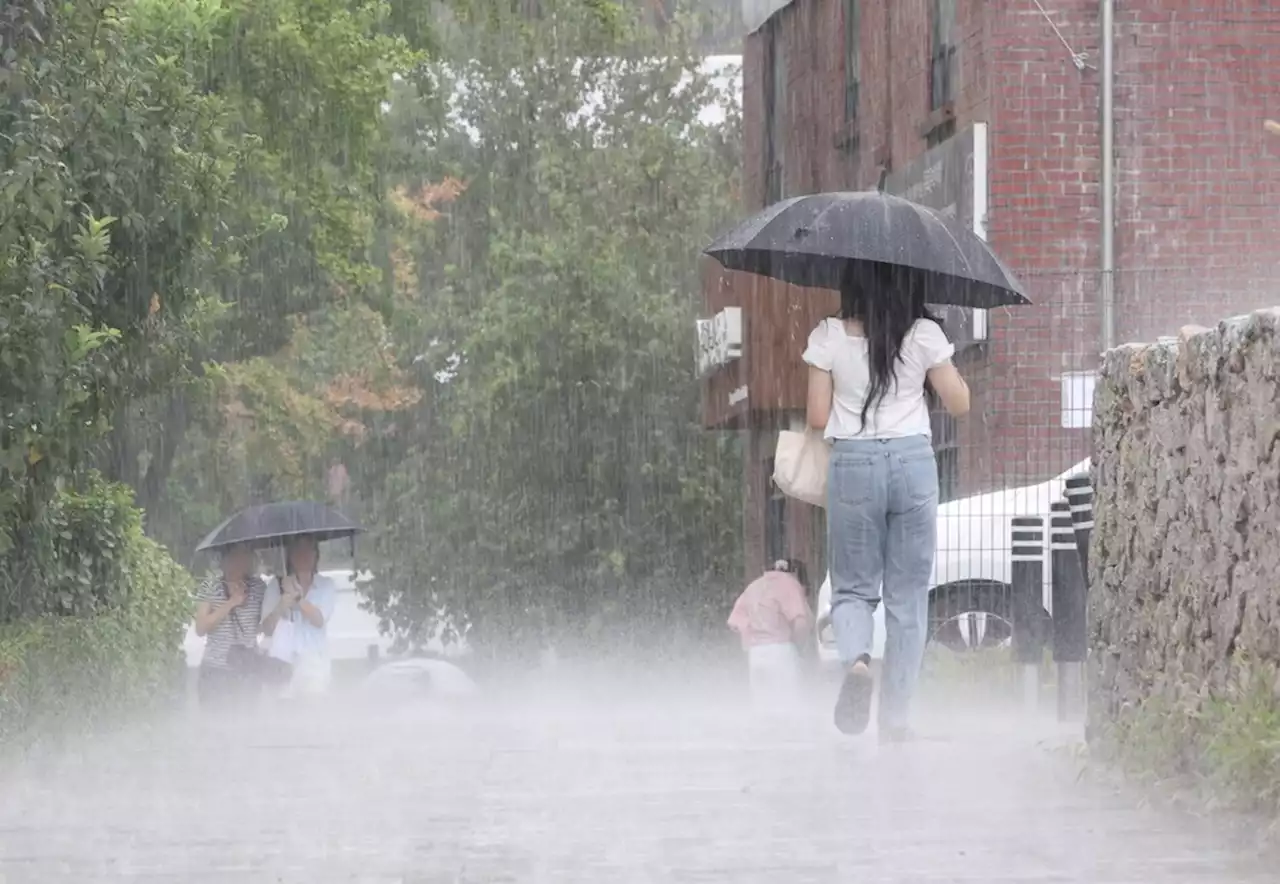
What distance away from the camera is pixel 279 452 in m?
35.4

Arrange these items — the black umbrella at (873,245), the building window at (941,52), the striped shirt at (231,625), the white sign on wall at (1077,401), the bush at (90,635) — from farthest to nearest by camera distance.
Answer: the building window at (941,52) → the striped shirt at (231,625) → the white sign on wall at (1077,401) → the bush at (90,635) → the black umbrella at (873,245)

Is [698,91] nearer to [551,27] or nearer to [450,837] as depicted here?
[551,27]

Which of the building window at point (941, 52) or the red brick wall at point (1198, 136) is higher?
the building window at point (941, 52)

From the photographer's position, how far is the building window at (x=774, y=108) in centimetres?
3064

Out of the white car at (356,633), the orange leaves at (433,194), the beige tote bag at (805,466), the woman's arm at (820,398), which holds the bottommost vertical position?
the white car at (356,633)

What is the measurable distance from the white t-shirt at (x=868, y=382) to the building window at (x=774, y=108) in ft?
69.5

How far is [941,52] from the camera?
23328 mm

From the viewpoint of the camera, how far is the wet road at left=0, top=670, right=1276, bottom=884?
5957 millimetres

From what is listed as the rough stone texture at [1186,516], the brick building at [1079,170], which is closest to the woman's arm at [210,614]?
the brick building at [1079,170]

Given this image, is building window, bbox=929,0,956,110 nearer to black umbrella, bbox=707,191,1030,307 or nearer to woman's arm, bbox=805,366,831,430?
black umbrella, bbox=707,191,1030,307

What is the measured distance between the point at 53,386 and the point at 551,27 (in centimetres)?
3112

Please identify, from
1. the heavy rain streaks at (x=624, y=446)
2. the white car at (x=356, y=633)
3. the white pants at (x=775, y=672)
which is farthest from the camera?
the white car at (x=356, y=633)

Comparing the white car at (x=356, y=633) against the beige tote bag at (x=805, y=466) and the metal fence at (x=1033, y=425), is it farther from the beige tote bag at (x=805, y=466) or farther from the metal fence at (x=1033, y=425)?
the beige tote bag at (x=805, y=466)

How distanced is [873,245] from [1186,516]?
249cm
